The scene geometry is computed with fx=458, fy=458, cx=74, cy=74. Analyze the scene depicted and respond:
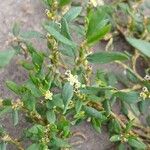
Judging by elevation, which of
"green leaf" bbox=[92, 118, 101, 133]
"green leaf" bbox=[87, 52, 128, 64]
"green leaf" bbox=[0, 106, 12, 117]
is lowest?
"green leaf" bbox=[92, 118, 101, 133]

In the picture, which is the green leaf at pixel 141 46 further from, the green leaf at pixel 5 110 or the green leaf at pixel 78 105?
the green leaf at pixel 5 110

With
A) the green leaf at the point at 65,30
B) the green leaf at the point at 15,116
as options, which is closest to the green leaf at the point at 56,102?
the green leaf at the point at 15,116

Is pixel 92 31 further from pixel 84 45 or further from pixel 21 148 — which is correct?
pixel 21 148

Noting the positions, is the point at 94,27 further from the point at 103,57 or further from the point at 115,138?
the point at 115,138

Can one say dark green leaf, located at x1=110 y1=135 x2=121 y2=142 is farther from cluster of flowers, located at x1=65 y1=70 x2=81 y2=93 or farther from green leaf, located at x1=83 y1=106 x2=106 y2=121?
cluster of flowers, located at x1=65 y1=70 x2=81 y2=93

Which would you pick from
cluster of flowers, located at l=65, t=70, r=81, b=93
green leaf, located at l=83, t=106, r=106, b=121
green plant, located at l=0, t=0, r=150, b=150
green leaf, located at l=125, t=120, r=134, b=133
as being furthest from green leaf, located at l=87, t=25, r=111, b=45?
green leaf, located at l=125, t=120, r=134, b=133

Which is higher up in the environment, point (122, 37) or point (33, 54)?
point (33, 54)

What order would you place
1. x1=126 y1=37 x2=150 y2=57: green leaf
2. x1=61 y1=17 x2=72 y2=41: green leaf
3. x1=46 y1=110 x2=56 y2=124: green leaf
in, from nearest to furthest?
x1=126 y1=37 x2=150 y2=57: green leaf, x1=61 y1=17 x2=72 y2=41: green leaf, x1=46 y1=110 x2=56 y2=124: green leaf

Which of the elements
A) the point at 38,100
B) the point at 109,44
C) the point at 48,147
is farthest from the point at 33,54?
the point at 109,44
